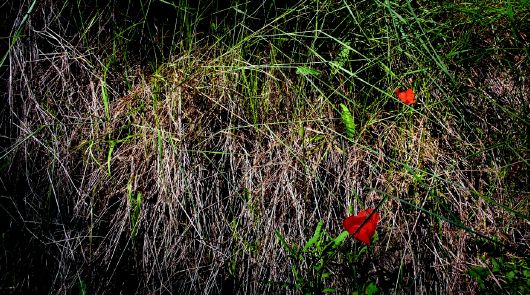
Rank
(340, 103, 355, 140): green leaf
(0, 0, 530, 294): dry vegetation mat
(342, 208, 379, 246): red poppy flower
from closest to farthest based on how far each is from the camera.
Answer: (342, 208, 379, 246): red poppy flower, (0, 0, 530, 294): dry vegetation mat, (340, 103, 355, 140): green leaf

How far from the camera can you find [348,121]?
1.24m

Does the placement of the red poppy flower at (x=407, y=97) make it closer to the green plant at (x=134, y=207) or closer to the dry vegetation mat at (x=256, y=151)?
the dry vegetation mat at (x=256, y=151)

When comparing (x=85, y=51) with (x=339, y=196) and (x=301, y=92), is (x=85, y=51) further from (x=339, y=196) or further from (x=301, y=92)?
(x=339, y=196)

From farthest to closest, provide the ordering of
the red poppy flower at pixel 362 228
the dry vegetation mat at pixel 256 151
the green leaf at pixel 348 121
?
the green leaf at pixel 348 121 < the dry vegetation mat at pixel 256 151 < the red poppy flower at pixel 362 228

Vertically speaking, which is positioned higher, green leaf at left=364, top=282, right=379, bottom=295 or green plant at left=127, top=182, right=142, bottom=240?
green plant at left=127, top=182, right=142, bottom=240

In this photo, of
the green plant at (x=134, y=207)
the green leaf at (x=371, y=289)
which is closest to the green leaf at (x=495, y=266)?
the green leaf at (x=371, y=289)

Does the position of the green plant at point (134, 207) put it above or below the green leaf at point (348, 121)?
below

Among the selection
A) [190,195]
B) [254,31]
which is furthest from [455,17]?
[190,195]

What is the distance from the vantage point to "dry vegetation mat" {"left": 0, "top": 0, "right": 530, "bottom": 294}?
109 cm

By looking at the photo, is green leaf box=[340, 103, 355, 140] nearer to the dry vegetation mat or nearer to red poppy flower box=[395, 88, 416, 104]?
the dry vegetation mat

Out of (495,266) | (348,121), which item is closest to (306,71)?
(348,121)

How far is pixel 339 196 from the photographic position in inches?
46.9

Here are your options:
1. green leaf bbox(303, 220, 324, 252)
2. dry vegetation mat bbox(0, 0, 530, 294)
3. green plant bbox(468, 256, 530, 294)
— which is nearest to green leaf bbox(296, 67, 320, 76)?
dry vegetation mat bbox(0, 0, 530, 294)

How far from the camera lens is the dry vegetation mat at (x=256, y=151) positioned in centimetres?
109
